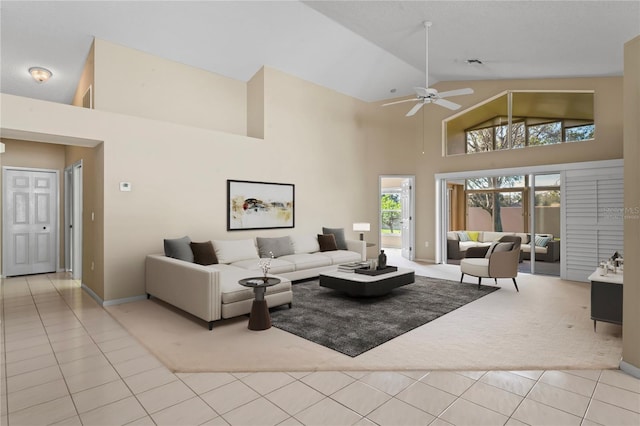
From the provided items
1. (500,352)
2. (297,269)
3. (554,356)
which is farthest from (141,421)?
(297,269)

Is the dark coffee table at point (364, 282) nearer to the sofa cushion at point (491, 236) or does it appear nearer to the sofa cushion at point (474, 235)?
the sofa cushion at point (491, 236)

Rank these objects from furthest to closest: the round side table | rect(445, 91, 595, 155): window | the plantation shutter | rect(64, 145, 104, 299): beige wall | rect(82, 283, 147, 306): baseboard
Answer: rect(445, 91, 595, 155): window
the plantation shutter
rect(64, 145, 104, 299): beige wall
rect(82, 283, 147, 306): baseboard
the round side table

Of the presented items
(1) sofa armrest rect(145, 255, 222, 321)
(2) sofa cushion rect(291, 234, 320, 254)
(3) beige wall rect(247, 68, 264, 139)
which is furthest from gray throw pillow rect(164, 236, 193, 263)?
(3) beige wall rect(247, 68, 264, 139)

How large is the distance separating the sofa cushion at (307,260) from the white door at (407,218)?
3177 millimetres

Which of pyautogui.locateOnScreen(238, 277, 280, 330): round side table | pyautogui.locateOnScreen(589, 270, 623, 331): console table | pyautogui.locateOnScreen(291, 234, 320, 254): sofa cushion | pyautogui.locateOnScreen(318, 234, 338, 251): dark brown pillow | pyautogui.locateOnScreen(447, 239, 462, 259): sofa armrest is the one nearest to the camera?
pyautogui.locateOnScreen(589, 270, 623, 331): console table

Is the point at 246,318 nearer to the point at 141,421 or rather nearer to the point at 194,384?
the point at 194,384

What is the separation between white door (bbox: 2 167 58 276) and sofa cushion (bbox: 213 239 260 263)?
4303mm

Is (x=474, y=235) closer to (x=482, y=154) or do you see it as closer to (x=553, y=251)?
(x=553, y=251)

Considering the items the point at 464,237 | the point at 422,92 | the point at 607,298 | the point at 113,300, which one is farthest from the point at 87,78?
the point at 464,237

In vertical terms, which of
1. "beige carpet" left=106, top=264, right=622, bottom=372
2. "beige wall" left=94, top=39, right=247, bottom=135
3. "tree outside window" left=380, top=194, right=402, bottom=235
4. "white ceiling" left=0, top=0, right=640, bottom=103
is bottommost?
"beige carpet" left=106, top=264, right=622, bottom=372

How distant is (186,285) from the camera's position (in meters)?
4.10

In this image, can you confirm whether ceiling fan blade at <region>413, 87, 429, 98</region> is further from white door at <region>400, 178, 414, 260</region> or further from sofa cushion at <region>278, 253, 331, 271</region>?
white door at <region>400, 178, 414, 260</region>

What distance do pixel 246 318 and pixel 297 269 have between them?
1.83m

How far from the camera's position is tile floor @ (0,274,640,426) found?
7.14 feet
